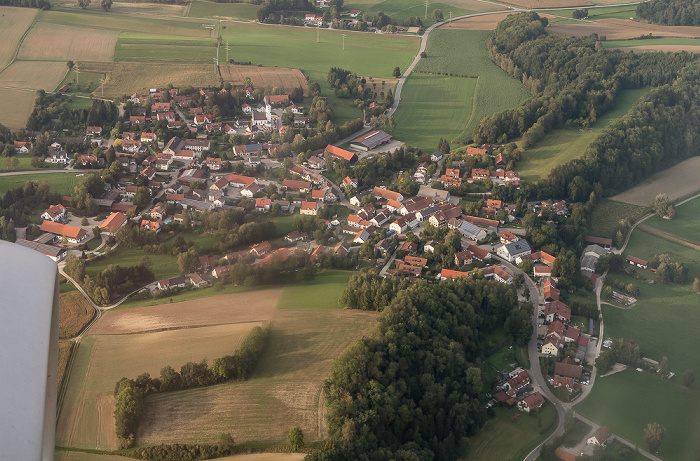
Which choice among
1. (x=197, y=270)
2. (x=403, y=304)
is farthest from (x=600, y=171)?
(x=197, y=270)

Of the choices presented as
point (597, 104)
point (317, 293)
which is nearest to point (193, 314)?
point (317, 293)

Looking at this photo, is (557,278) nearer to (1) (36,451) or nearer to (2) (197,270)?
(2) (197,270)

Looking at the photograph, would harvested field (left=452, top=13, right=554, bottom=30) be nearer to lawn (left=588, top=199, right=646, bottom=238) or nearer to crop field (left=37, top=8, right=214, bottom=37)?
crop field (left=37, top=8, right=214, bottom=37)

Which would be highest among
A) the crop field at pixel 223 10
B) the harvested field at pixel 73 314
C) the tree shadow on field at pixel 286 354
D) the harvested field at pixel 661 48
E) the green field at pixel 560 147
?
the crop field at pixel 223 10

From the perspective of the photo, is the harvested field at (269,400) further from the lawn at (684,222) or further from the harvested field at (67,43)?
the harvested field at (67,43)

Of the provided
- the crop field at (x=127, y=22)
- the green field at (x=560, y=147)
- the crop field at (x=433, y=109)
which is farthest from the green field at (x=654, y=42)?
the crop field at (x=127, y=22)

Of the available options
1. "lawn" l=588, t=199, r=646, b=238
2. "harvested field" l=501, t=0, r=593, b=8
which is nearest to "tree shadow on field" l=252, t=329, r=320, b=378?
"lawn" l=588, t=199, r=646, b=238
